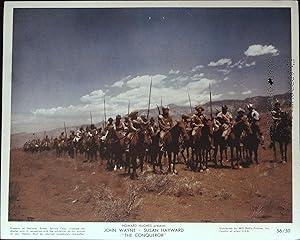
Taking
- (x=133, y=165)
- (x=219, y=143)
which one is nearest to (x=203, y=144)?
(x=219, y=143)

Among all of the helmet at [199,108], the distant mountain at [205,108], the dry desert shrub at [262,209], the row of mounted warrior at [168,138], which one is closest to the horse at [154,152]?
the row of mounted warrior at [168,138]

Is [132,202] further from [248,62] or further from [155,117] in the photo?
[248,62]

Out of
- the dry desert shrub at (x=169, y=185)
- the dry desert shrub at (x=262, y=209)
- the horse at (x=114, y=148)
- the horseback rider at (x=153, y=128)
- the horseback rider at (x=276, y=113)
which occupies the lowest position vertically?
the dry desert shrub at (x=262, y=209)

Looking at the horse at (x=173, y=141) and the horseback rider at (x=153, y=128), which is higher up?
the horseback rider at (x=153, y=128)

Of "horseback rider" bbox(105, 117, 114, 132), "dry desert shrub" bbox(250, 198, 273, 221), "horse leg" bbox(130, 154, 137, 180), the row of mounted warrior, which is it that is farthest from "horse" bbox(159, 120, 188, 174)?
"dry desert shrub" bbox(250, 198, 273, 221)

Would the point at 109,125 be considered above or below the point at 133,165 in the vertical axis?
above

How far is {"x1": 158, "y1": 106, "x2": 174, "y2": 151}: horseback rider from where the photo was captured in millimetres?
2176

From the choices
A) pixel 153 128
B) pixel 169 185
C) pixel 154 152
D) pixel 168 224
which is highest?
pixel 153 128

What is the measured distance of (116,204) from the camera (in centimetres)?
215

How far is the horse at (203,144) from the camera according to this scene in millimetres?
2160

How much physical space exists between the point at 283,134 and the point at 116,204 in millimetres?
818

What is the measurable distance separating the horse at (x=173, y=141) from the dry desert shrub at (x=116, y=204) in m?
0.19

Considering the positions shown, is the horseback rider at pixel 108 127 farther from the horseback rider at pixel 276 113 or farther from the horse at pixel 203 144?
the horseback rider at pixel 276 113

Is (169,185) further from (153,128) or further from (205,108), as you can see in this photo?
(205,108)
